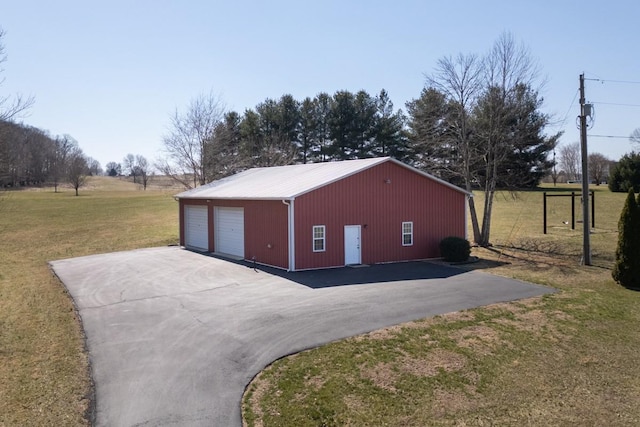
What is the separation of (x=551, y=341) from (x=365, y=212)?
1033cm

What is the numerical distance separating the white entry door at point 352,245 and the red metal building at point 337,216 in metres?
0.04

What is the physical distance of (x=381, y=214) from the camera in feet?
64.2

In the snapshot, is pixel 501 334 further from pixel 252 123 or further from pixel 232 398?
pixel 252 123

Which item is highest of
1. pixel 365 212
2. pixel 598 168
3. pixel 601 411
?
pixel 598 168

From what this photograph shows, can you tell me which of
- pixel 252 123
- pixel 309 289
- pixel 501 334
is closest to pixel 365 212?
pixel 309 289

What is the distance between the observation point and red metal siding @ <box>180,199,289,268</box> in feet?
58.1

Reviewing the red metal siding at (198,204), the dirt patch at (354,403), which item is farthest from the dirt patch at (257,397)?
the red metal siding at (198,204)

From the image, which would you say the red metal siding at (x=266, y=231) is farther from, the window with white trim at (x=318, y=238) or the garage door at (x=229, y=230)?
the window with white trim at (x=318, y=238)

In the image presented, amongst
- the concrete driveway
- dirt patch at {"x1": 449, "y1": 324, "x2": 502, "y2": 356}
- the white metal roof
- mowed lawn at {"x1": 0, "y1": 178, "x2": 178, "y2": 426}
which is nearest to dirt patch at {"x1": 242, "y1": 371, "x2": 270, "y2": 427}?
the concrete driveway

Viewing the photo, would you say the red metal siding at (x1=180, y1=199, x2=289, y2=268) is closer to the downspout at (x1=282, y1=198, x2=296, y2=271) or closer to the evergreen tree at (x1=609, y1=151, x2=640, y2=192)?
the downspout at (x1=282, y1=198, x2=296, y2=271)

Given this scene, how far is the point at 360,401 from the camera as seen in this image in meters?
6.84

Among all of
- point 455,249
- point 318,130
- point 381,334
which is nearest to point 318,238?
point 455,249

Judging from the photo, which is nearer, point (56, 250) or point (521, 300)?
point (521, 300)

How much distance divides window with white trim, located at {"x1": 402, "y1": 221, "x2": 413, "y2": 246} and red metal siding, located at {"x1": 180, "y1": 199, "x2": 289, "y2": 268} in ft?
18.3
